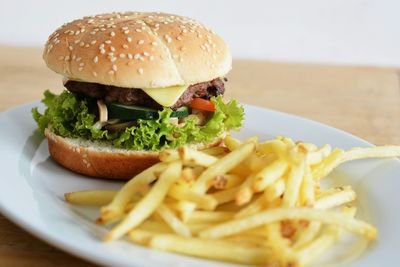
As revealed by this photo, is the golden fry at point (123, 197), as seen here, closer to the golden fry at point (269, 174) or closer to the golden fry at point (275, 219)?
the golden fry at point (275, 219)

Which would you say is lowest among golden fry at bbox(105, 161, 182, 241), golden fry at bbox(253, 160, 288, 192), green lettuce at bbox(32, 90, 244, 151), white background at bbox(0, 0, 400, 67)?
white background at bbox(0, 0, 400, 67)

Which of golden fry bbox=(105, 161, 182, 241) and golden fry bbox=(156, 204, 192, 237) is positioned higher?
golden fry bbox=(105, 161, 182, 241)

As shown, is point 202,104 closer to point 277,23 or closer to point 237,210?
point 237,210

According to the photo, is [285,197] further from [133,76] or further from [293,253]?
[133,76]

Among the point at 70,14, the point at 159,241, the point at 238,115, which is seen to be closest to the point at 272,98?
the point at 238,115

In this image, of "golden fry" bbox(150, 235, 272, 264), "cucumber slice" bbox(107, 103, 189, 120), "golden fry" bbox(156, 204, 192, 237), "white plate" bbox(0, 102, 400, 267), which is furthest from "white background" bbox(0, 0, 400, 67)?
"golden fry" bbox(150, 235, 272, 264)

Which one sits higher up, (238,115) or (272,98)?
(238,115)

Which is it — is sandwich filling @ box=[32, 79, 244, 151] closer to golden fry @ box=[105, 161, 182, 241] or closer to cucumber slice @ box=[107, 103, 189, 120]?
cucumber slice @ box=[107, 103, 189, 120]
